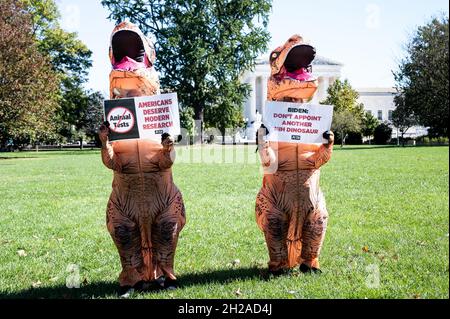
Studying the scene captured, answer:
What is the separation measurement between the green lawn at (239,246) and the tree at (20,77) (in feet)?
57.8

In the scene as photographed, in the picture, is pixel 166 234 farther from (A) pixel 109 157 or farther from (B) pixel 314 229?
(B) pixel 314 229

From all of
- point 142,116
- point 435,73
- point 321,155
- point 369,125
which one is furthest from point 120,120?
point 369,125

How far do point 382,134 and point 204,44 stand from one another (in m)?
27.1

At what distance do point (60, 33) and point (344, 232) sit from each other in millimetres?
45541

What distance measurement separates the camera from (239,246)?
7188 millimetres

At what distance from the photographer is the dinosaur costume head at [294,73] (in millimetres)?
5051

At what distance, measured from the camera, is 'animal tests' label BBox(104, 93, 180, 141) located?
15.0ft

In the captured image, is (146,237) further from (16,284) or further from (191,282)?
(16,284)

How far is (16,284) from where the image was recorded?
557cm

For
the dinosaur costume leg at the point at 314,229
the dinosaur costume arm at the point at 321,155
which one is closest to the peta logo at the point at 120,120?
the dinosaur costume arm at the point at 321,155

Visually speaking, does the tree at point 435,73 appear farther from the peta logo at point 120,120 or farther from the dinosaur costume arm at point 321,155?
the peta logo at point 120,120

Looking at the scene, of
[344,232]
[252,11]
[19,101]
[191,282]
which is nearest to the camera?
[191,282]

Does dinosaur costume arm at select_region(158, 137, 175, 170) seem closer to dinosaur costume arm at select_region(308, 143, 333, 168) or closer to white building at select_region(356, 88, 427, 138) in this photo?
dinosaur costume arm at select_region(308, 143, 333, 168)
